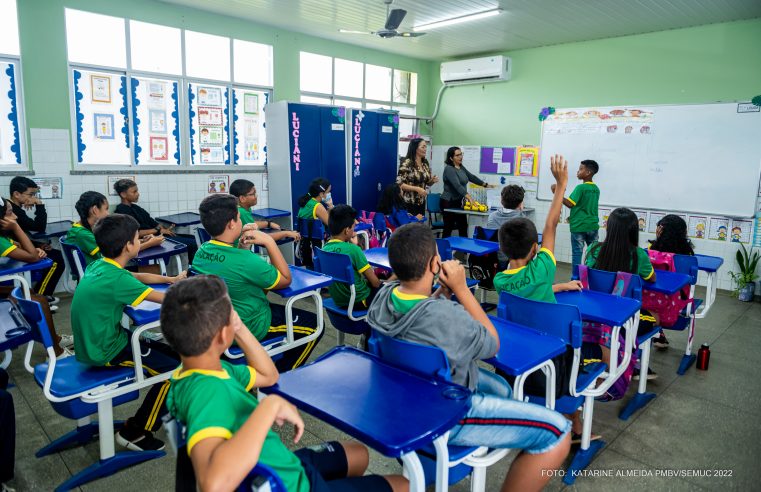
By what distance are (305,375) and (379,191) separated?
19.1 ft

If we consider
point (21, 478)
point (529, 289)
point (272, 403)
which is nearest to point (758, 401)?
point (529, 289)

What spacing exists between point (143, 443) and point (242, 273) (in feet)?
3.16

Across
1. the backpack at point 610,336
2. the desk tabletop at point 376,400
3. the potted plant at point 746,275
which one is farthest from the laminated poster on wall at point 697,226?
the desk tabletop at point 376,400

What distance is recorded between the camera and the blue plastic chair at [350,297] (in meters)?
3.07

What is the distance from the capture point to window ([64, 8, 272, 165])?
554 centimetres

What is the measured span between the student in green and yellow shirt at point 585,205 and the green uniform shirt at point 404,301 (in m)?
4.31

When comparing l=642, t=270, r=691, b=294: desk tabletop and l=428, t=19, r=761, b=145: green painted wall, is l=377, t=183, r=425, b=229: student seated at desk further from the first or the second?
l=642, t=270, r=691, b=294: desk tabletop

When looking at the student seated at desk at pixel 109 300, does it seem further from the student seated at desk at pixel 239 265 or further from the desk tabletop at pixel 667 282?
the desk tabletop at pixel 667 282

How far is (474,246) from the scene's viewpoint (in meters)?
4.29

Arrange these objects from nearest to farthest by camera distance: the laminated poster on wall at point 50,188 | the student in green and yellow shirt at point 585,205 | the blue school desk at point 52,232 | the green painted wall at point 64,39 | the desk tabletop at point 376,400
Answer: the desk tabletop at point 376,400
the blue school desk at point 52,232
the green painted wall at point 64,39
the laminated poster on wall at point 50,188
the student in green and yellow shirt at point 585,205

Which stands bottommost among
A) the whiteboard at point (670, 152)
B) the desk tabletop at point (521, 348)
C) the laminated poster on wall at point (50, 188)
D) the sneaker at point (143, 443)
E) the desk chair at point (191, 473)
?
the sneaker at point (143, 443)

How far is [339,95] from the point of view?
25.8 feet

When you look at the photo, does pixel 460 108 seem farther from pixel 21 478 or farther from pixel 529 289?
pixel 21 478

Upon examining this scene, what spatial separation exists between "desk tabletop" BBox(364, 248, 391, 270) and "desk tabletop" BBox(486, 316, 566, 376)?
1.48 m
